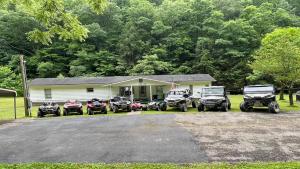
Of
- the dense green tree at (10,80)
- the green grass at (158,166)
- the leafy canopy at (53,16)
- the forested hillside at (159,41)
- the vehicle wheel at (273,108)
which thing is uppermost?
the forested hillside at (159,41)

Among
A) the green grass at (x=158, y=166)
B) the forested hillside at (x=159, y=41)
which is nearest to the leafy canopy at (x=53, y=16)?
the green grass at (x=158, y=166)

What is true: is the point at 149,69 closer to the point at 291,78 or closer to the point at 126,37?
the point at 126,37

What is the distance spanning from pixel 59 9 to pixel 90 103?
16.8 metres

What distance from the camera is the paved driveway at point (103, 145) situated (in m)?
8.48

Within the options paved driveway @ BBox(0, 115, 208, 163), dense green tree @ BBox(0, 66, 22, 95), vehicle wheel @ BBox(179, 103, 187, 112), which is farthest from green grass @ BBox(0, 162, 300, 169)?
dense green tree @ BBox(0, 66, 22, 95)

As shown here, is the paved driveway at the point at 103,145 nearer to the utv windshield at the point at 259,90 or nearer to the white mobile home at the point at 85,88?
the utv windshield at the point at 259,90

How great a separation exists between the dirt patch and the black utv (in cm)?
494

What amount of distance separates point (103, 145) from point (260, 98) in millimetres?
12713

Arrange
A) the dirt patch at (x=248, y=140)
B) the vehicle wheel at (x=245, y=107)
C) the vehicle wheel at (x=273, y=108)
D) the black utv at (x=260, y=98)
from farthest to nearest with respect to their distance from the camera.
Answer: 1. the vehicle wheel at (x=245, y=107)
2. the black utv at (x=260, y=98)
3. the vehicle wheel at (x=273, y=108)
4. the dirt patch at (x=248, y=140)

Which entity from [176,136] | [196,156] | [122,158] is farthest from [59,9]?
[176,136]

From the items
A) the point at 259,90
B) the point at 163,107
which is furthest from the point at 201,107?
the point at 259,90

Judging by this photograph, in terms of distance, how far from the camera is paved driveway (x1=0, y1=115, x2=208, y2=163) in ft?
27.8

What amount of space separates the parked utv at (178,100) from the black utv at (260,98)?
13.3 feet

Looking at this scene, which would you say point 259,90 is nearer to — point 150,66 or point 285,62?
point 285,62
